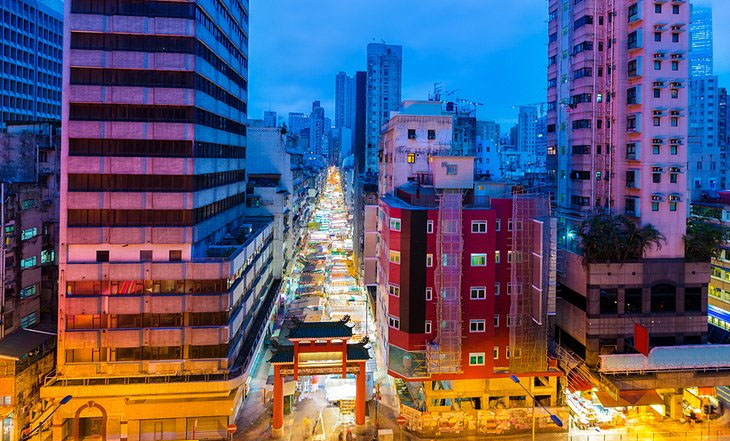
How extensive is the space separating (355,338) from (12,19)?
71.6 metres

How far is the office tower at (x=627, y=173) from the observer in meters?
42.8

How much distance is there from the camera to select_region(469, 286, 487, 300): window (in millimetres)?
41094

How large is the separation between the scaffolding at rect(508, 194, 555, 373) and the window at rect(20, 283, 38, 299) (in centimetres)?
4427

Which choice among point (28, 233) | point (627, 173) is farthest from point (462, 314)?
point (28, 233)

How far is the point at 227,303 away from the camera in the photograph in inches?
1513

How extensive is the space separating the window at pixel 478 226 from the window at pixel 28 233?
1604 inches

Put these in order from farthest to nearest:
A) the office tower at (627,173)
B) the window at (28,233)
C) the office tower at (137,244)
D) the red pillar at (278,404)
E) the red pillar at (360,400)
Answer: the window at (28,233) < the office tower at (627,173) < the red pillar at (360,400) < the red pillar at (278,404) < the office tower at (137,244)

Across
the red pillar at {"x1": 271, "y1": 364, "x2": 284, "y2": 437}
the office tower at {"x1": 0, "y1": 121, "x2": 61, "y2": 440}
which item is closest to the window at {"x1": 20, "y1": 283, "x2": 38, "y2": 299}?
the office tower at {"x1": 0, "y1": 121, "x2": 61, "y2": 440}

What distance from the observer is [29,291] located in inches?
1785

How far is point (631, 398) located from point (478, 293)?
48.4ft

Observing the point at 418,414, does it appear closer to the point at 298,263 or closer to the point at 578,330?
the point at 578,330

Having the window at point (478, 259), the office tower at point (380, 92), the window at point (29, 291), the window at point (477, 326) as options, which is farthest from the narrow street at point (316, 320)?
the office tower at point (380, 92)

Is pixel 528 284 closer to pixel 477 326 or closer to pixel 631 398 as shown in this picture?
pixel 477 326

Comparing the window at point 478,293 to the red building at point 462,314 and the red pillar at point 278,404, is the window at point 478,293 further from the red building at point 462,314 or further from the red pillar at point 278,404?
the red pillar at point 278,404
